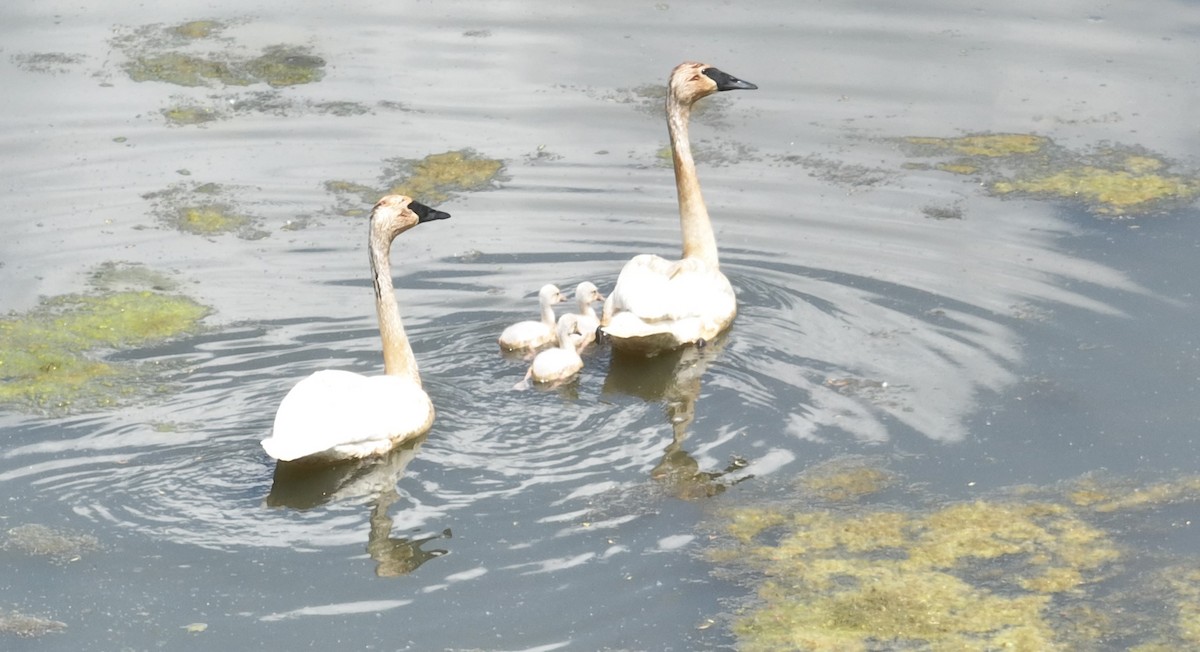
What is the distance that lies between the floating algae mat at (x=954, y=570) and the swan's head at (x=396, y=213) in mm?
2439

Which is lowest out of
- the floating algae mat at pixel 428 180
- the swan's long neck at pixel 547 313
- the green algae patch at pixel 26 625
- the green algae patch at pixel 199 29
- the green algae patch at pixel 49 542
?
the green algae patch at pixel 26 625

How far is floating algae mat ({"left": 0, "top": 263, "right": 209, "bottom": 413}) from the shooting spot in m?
8.82

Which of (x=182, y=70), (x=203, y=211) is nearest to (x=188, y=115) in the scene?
(x=182, y=70)

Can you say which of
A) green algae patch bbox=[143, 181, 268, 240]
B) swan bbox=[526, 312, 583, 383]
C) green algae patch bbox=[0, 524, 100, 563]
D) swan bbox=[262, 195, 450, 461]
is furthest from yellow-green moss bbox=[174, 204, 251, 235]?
green algae patch bbox=[0, 524, 100, 563]

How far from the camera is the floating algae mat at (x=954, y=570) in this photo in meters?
6.49

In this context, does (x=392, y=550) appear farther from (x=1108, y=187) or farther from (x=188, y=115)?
(x=188, y=115)

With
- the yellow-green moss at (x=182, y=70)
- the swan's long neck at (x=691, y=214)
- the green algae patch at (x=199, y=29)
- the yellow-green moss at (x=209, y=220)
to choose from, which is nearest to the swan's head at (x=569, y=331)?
the swan's long neck at (x=691, y=214)

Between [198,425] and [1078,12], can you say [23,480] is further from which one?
[1078,12]

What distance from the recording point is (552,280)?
10.5 meters

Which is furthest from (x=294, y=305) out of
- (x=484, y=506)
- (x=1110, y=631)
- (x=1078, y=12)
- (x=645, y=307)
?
(x=1078, y=12)

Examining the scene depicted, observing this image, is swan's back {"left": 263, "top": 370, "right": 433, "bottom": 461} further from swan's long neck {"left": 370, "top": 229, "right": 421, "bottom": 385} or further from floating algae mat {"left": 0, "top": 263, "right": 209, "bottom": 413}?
floating algae mat {"left": 0, "top": 263, "right": 209, "bottom": 413}

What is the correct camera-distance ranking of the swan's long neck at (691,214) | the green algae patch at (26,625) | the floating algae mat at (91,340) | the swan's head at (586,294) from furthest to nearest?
the swan's long neck at (691,214)
the swan's head at (586,294)
the floating algae mat at (91,340)
the green algae patch at (26,625)

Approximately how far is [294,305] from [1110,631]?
532 cm

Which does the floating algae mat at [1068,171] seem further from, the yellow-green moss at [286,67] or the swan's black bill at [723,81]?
the yellow-green moss at [286,67]
